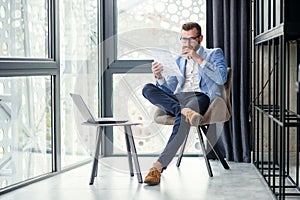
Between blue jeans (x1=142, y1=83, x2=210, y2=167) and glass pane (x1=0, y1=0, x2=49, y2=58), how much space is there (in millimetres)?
913

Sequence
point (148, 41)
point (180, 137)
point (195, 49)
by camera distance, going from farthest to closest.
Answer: point (148, 41) → point (195, 49) → point (180, 137)

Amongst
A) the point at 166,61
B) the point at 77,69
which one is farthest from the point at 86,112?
the point at 166,61

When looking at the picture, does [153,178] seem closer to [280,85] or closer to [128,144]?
[128,144]

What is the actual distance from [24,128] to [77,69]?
978 millimetres

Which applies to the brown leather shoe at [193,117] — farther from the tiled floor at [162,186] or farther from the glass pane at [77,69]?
the glass pane at [77,69]

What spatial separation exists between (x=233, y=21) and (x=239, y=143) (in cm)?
104

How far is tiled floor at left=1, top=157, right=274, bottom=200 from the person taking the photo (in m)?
3.71

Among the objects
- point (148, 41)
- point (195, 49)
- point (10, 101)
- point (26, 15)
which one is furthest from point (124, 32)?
point (10, 101)

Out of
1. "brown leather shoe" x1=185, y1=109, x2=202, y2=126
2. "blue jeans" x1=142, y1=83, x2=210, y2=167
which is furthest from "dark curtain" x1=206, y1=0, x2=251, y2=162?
"brown leather shoe" x1=185, y1=109, x2=202, y2=126

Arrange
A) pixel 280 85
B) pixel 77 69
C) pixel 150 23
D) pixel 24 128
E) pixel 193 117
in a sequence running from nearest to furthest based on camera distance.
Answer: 1. pixel 280 85
2. pixel 24 128
3. pixel 193 117
4. pixel 77 69
5. pixel 150 23

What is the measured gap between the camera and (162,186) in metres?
4.03

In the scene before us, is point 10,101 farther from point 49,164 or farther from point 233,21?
point 233,21

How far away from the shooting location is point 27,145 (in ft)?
13.7

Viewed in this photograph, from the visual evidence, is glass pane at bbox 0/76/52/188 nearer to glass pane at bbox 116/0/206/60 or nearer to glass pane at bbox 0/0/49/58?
glass pane at bbox 0/0/49/58
